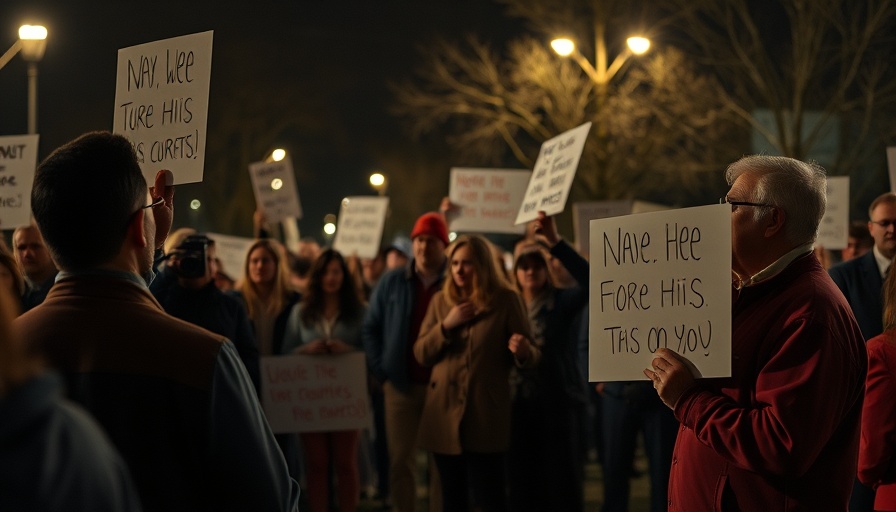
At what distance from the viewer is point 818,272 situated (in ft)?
11.9

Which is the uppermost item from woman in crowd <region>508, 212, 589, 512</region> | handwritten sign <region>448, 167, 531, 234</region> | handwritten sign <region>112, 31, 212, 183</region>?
handwritten sign <region>448, 167, 531, 234</region>

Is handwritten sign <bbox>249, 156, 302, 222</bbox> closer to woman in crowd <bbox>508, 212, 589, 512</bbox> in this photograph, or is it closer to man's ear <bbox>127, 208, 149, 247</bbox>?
woman in crowd <bbox>508, 212, 589, 512</bbox>

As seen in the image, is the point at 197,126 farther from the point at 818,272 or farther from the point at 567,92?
the point at 567,92

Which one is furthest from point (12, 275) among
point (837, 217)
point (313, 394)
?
point (837, 217)

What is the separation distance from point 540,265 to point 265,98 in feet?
104

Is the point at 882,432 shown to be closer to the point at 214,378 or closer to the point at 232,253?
the point at 214,378

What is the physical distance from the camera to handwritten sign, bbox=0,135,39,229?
680 cm

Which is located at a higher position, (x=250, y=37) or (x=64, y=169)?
(x=250, y=37)

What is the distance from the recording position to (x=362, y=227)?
501 inches

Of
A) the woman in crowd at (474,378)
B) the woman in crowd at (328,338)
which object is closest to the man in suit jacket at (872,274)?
the woman in crowd at (474,378)

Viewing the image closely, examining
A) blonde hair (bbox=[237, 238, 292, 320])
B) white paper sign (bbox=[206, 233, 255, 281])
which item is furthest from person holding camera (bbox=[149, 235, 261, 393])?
white paper sign (bbox=[206, 233, 255, 281])

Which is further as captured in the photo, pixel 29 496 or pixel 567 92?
pixel 567 92

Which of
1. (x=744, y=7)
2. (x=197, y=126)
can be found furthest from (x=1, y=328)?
(x=744, y=7)

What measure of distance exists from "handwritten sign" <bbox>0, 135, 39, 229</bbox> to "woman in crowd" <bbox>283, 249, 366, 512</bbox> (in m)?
2.25
